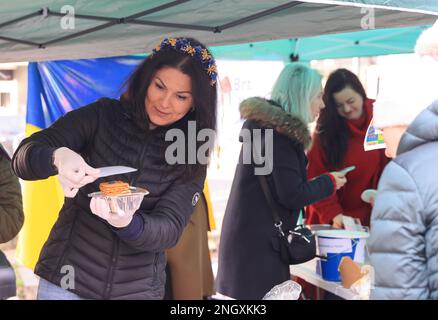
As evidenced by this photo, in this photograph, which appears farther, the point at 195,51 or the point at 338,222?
the point at 338,222

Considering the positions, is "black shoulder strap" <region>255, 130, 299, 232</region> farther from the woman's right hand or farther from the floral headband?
the floral headband

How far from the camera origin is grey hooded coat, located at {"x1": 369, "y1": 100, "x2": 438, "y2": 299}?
4.25 feet

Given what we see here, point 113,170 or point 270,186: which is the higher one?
point 113,170

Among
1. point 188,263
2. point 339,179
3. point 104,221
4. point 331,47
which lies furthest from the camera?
point 331,47

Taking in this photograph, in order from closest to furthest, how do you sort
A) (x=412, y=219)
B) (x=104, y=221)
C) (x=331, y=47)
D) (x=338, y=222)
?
(x=412, y=219) → (x=104, y=221) → (x=338, y=222) → (x=331, y=47)

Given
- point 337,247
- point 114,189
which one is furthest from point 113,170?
point 337,247

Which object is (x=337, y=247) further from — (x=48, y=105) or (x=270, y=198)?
(x=48, y=105)

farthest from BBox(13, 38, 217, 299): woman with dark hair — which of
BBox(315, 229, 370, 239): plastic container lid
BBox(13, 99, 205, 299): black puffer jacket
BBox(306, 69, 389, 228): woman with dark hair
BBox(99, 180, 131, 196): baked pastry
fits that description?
BBox(306, 69, 389, 228): woman with dark hair

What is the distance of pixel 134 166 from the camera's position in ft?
6.31

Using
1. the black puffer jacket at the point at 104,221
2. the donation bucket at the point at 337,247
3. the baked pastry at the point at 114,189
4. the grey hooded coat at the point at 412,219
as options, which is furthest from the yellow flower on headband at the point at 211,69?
the donation bucket at the point at 337,247

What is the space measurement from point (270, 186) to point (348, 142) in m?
0.94

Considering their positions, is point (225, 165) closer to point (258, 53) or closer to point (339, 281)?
point (258, 53)

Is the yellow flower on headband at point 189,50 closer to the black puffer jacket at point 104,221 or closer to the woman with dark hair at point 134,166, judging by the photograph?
the woman with dark hair at point 134,166

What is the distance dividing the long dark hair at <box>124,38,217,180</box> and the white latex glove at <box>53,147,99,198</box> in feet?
0.95
